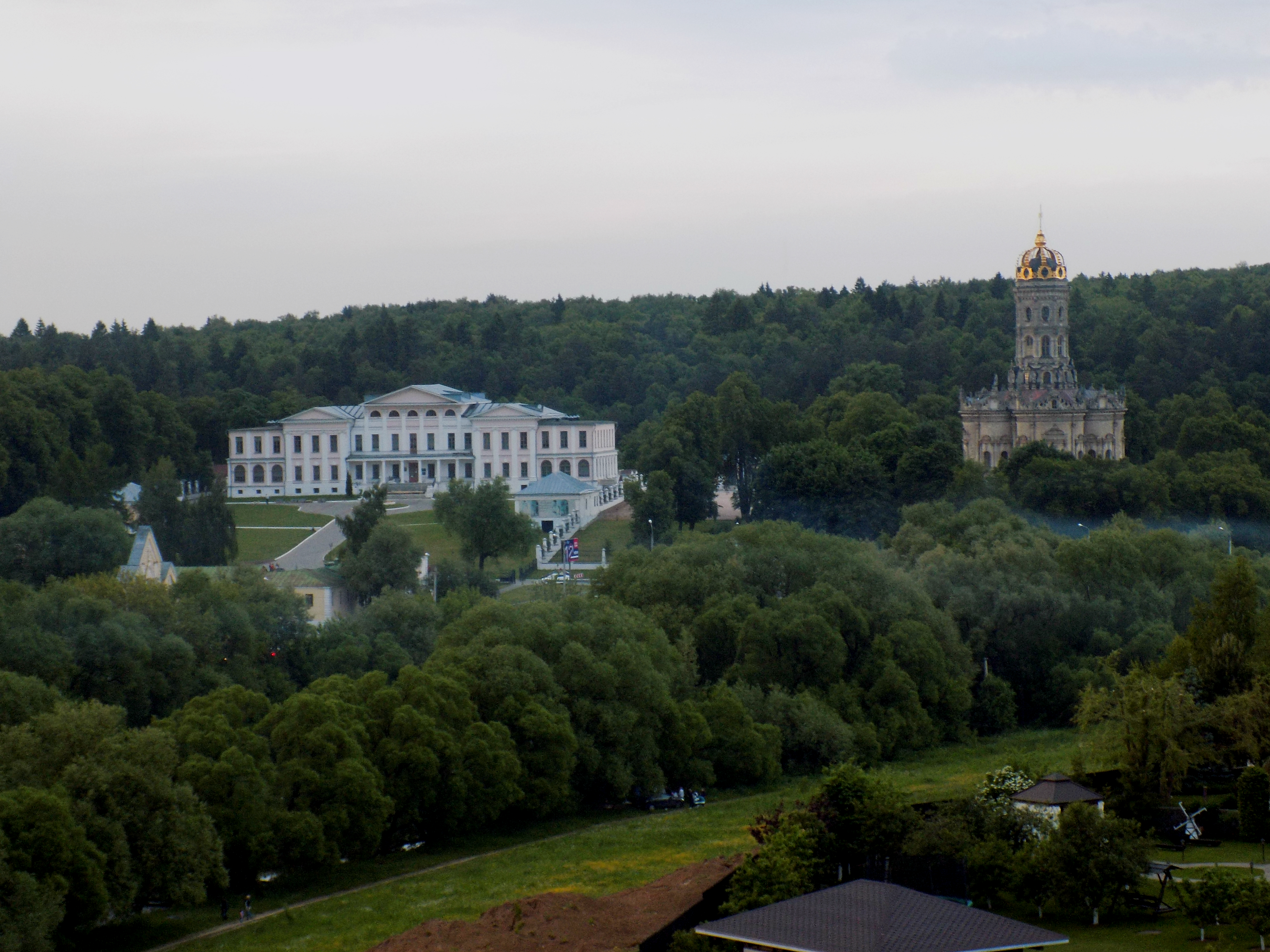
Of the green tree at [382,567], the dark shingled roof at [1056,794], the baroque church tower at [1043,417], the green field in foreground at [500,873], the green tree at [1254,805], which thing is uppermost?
the baroque church tower at [1043,417]

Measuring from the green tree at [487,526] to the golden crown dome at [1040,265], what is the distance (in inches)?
1465

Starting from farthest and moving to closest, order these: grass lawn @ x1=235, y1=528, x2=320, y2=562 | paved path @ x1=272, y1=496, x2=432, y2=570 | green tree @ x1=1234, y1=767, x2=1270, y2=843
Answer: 1. grass lawn @ x1=235, y1=528, x2=320, y2=562
2. paved path @ x1=272, y1=496, x2=432, y2=570
3. green tree @ x1=1234, y1=767, x2=1270, y2=843

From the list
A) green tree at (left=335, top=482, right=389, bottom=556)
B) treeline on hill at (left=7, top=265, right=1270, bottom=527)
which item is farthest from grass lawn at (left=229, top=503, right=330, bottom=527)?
green tree at (left=335, top=482, right=389, bottom=556)

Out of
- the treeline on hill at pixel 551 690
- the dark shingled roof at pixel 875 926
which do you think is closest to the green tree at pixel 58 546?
the treeline on hill at pixel 551 690

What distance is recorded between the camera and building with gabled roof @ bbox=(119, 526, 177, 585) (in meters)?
51.7

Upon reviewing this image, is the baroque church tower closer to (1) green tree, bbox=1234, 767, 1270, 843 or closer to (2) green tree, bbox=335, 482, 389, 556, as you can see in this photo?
(2) green tree, bbox=335, 482, 389, 556

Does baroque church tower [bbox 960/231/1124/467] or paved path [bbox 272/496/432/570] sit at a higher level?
baroque church tower [bbox 960/231/1124/467]

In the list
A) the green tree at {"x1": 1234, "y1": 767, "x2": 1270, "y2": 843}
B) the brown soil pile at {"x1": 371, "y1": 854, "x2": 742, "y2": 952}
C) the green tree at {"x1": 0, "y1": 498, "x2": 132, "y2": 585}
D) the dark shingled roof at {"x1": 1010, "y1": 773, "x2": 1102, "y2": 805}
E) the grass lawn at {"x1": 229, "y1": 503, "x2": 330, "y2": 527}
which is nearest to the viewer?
the brown soil pile at {"x1": 371, "y1": 854, "x2": 742, "y2": 952}

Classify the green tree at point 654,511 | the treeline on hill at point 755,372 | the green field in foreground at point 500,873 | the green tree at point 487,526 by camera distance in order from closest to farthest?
the green field in foreground at point 500,873
the green tree at point 487,526
the green tree at point 654,511
the treeline on hill at point 755,372

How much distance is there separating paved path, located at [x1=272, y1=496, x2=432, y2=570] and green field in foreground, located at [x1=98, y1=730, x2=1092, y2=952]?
25929mm

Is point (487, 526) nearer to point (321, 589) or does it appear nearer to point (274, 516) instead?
point (321, 589)

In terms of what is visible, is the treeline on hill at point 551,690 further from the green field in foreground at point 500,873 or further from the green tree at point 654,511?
the green tree at point 654,511

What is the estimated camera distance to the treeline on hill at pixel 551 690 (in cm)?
2706

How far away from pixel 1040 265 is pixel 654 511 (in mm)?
31929
